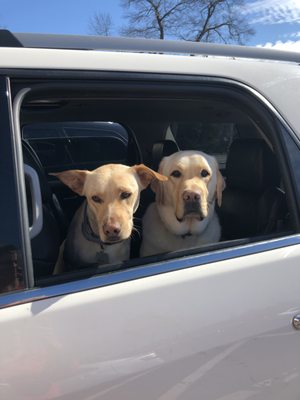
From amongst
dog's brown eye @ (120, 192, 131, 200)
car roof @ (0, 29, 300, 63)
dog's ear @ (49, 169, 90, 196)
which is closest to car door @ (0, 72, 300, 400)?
car roof @ (0, 29, 300, 63)

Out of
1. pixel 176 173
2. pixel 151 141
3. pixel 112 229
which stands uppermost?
pixel 151 141

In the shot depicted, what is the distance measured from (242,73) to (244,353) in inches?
39.6

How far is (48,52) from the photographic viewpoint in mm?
1459

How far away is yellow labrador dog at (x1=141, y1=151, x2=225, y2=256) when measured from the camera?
6.78 ft

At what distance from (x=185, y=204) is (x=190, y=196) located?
0.15 ft

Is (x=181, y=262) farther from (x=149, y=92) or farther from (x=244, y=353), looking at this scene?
(x=149, y=92)

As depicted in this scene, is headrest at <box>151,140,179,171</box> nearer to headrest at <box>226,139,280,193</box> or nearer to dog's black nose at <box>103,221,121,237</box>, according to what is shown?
headrest at <box>226,139,280,193</box>

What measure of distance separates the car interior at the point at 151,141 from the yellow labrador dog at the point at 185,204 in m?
0.14

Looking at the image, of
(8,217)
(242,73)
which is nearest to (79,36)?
(242,73)

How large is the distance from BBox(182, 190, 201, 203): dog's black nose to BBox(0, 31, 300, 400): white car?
1.07ft

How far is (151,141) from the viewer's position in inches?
139

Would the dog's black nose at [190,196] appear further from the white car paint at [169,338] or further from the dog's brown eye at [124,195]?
the white car paint at [169,338]

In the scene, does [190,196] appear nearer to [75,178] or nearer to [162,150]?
[75,178]

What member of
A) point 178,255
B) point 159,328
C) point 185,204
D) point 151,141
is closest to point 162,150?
point 151,141
